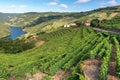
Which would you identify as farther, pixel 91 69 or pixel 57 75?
pixel 57 75

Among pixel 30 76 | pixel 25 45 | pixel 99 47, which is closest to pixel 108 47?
pixel 99 47

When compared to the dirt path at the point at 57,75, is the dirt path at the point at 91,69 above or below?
above

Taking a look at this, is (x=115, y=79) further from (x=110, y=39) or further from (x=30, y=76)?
(x=110, y=39)

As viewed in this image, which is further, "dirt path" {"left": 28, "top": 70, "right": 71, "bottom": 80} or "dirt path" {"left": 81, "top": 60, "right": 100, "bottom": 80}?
"dirt path" {"left": 28, "top": 70, "right": 71, "bottom": 80}

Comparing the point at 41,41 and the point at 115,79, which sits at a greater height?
the point at 115,79

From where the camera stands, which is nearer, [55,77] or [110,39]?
[55,77]

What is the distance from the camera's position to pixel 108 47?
7612cm

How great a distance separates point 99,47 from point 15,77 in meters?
28.1

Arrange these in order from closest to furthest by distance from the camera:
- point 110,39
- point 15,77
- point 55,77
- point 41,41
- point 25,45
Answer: point 55,77
point 15,77
point 110,39
point 25,45
point 41,41

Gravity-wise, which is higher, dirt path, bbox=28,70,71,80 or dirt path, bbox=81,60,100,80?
dirt path, bbox=81,60,100,80

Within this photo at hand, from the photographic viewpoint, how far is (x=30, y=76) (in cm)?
7050

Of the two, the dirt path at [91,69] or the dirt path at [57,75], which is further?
the dirt path at [57,75]

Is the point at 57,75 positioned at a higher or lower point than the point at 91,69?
lower

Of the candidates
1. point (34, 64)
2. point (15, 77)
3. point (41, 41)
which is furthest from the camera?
point (41, 41)
